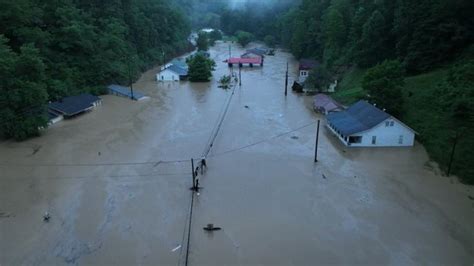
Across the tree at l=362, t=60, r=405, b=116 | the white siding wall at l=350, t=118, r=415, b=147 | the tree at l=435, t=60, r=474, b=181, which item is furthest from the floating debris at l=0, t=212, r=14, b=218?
the tree at l=362, t=60, r=405, b=116

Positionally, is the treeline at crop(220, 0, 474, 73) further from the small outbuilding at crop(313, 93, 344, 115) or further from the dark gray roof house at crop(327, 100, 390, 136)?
the dark gray roof house at crop(327, 100, 390, 136)

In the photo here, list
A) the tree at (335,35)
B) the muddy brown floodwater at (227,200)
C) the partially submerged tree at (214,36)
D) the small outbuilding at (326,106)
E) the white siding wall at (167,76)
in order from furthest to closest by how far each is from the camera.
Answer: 1. the partially submerged tree at (214,36)
2. the white siding wall at (167,76)
3. the tree at (335,35)
4. the small outbuilding at (326,106)
5. the muddy brown floodwater at (227,200)

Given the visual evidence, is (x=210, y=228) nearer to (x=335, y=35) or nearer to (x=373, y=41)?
(x=373, y=41)

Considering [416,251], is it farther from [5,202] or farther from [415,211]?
[5,202]

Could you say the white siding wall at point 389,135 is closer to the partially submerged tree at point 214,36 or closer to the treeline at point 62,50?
the treeline at point 62,50

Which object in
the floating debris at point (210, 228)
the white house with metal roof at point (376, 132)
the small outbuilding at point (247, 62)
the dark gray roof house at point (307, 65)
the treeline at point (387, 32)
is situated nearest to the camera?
the floating debris at point (210, 228)

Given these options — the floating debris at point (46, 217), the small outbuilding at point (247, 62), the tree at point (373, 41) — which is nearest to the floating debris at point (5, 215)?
the floating debris at point (46, 217)

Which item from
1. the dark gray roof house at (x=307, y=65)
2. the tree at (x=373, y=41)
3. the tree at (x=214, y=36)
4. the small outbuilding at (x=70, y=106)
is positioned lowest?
the small outbuilding at (x=70, y=106)
